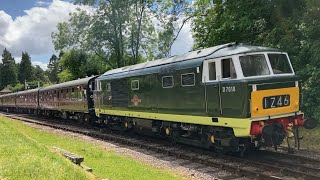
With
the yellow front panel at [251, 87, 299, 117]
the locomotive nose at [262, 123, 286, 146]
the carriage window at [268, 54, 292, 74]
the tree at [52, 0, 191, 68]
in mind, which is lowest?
the locomotive nose at [262, 123, 286, 146]

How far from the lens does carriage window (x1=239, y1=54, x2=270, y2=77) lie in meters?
11.7

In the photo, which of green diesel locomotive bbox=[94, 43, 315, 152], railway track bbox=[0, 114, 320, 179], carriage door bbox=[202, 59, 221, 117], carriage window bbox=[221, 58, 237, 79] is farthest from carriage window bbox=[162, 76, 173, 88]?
carriage window bbox=[221, 58, 237, 79]

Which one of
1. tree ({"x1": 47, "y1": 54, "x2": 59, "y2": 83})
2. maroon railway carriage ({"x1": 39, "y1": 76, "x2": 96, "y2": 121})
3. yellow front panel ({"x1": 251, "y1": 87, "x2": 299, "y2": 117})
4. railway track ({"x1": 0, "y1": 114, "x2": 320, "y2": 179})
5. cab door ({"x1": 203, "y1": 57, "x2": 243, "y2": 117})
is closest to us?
railway track ({"x1": 0, "y1": 114, "x2": 320, "y2": 179})

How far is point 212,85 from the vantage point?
1233 cm

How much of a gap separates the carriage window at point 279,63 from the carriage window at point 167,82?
4.00 m

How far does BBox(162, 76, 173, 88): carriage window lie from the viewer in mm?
14773

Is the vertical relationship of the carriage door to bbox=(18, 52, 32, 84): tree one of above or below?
below

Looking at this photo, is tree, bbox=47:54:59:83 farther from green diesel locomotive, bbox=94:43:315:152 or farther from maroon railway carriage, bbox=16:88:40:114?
green diesel locomotive, bbox=94:43:315:152

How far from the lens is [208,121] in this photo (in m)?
12.7

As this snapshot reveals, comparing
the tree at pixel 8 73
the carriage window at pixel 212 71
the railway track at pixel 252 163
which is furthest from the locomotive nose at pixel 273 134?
the tree at pixel 8 73

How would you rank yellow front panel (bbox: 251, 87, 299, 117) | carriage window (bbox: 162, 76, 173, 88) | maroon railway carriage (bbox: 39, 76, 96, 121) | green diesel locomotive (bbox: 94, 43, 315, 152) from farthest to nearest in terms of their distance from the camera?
maroon railway carriage (bbox: 39, 76, 96, 121) → carriage window (bbox: 162, 76, 173, 88) → green diesel locomotive (bbox: 94, 43, 315, 152) → yellow front panel (bbox: 251, 87, 299, 117)

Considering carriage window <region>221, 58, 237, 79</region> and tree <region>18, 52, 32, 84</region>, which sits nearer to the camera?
carriage window <region>221, 58, 237, 79</region>

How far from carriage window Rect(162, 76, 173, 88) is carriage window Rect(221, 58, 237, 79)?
10.1ft

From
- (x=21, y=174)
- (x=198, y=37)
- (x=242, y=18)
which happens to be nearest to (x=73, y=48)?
(x=198, y=37)
